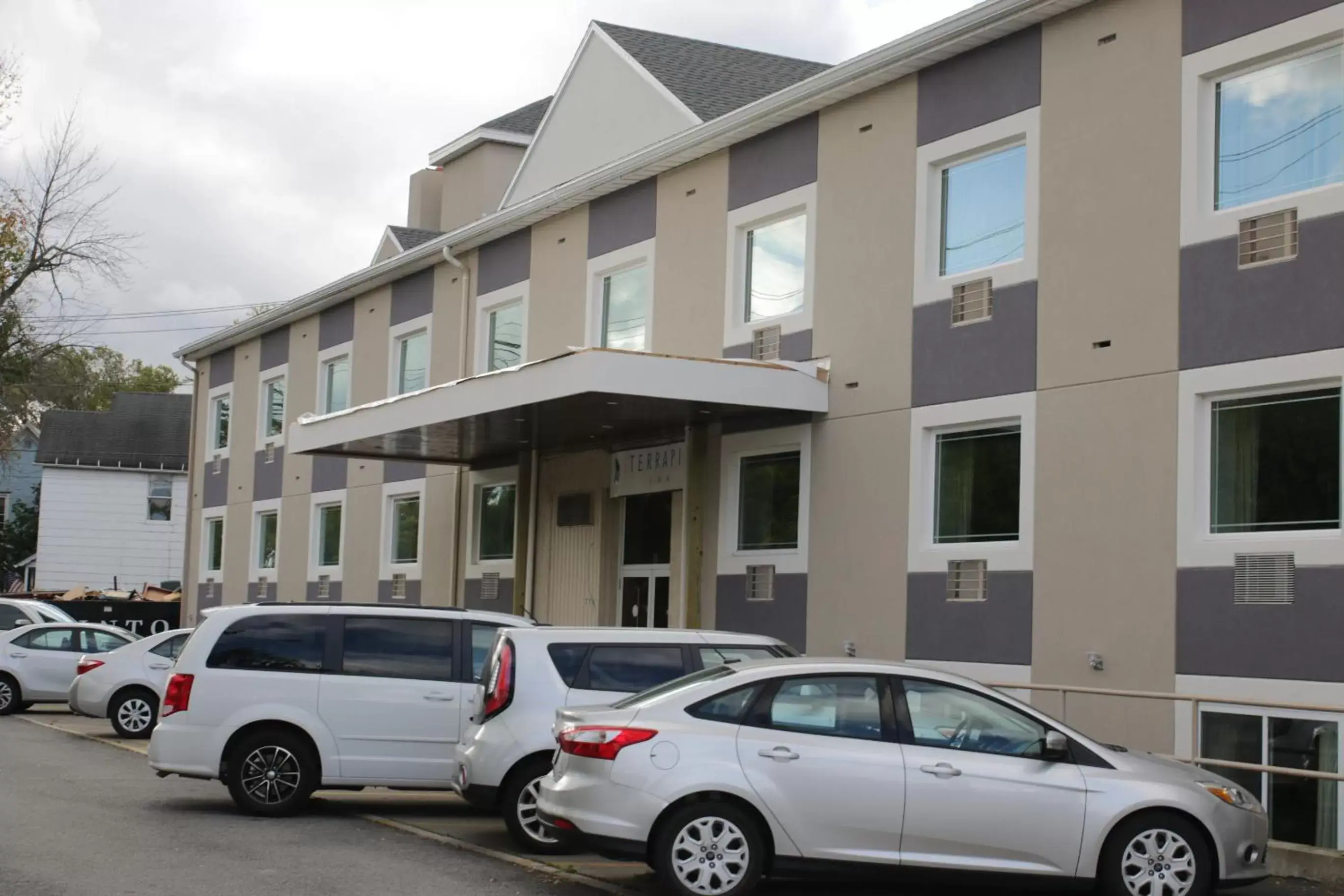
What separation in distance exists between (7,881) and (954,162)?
11071 millimetres

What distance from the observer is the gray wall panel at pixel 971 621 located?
1472 centimetres

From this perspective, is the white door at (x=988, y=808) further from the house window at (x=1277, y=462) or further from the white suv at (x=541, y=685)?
the house window at (x=1277, y=462)

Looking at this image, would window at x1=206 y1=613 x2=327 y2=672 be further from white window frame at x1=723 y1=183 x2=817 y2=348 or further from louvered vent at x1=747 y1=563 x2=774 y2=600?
white window frame at x1=723 y1=183 x2=817 y2=348

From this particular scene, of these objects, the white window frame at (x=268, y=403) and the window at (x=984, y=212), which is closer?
the window at (x=984, y=212)

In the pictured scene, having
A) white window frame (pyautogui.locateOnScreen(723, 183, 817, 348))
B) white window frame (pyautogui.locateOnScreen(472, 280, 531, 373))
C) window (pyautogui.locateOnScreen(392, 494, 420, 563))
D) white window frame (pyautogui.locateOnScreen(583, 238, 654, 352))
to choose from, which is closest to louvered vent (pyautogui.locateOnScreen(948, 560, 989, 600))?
white window frame (pyautogui.locateOnScreen(723, 183, 817, 348))

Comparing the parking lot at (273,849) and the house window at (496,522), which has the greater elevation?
the house window at (496,522)

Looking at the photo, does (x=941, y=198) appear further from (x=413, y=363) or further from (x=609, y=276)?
(x=413, y=363)

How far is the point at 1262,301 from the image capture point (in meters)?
12.8

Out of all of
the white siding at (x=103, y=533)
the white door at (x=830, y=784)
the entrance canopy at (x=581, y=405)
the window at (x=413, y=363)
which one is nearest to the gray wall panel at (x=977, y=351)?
the entrance canopy at (x=581, y=405)

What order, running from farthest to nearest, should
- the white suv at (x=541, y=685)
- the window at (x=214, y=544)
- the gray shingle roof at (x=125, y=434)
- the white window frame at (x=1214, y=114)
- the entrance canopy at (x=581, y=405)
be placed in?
the gray shingle roof at (x=125, y=434) < the window at (x=214, y=544) < the entrance canopy at (x=581, y=405) < the white window frame at (x=1214, y=114) < the white suv at (x=541, y=685)

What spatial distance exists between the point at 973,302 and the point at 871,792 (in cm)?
740

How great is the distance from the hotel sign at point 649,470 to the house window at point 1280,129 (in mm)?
7966

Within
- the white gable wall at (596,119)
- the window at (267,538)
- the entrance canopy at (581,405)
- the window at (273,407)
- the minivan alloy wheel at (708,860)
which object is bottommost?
the minivan alloy wheel at (708,860)

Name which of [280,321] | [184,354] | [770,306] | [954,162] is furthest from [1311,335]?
[184,354]
